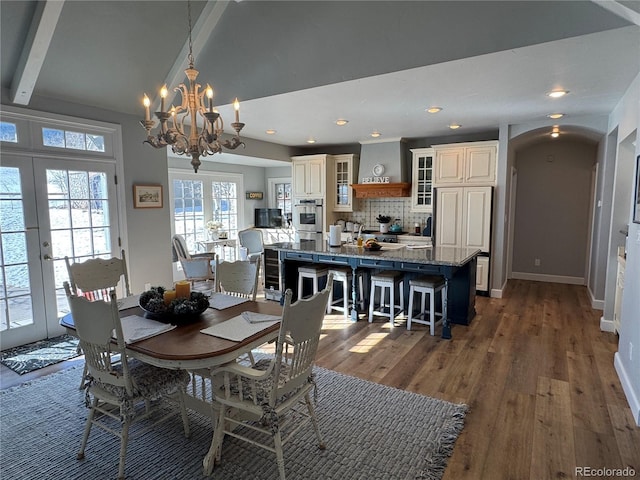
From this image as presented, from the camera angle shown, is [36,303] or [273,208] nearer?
[36,303]

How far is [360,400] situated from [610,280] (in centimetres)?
327

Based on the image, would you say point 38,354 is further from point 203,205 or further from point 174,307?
point 203,205

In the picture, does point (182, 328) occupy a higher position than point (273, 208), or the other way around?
point (273, 208)

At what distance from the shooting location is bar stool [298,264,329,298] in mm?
4566

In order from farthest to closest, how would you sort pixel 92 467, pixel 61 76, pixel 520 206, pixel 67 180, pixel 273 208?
pixel 273 208 < pixel 520 206 < pixel 67 180 < pixel 61 76 < pixel 92 467

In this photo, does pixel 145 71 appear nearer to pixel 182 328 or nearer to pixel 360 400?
pixel 182 328

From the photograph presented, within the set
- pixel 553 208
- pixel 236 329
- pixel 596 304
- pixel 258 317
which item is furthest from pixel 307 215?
pixel 236 329

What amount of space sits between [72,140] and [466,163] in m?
5.10

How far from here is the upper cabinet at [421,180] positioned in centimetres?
618

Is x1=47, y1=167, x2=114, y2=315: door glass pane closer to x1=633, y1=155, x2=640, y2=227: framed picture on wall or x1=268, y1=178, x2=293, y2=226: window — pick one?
x1=268, y1=178, x2=293, y2=226: window

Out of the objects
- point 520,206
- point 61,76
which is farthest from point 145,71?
point 520,206

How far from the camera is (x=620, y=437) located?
7.45ft

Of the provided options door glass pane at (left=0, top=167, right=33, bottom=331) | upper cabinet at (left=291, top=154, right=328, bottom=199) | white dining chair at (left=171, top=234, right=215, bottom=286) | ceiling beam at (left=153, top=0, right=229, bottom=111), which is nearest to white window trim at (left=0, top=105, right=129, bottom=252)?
door glass pane at (left=0, top=167, right=33, bottom=331)

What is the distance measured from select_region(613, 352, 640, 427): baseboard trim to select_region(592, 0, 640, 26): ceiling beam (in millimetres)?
2408
